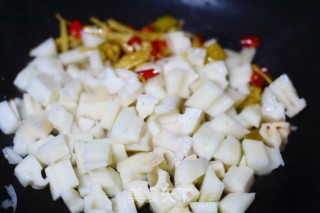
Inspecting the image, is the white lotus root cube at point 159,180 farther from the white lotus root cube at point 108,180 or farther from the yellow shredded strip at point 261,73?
the yellow shredded strip at point 261,73

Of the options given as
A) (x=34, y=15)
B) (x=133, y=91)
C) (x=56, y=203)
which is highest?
(x=34, y=15)

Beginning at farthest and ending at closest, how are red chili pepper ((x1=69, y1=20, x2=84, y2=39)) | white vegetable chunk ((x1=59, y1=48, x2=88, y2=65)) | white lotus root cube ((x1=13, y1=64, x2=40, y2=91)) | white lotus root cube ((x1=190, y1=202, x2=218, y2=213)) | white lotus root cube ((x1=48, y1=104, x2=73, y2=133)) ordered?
red chili pepper ((x1=69, y1=20, x2=84, y2=39))
white vegetable chunk ((x1=59, y1=48, x2=88, y2=65))
white lotus root cube ((x1=13, y1=64, x2=40, y2=91))
white lotus root cube ((x1=48, y1=104, x2=73, y2=133))
white lotus root cube ((x1=190, y1=202, x2=218, y2=213))

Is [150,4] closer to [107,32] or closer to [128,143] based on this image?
[107,32]

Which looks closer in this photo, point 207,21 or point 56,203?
point 56,203

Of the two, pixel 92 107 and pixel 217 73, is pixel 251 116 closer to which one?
pixel 217 73

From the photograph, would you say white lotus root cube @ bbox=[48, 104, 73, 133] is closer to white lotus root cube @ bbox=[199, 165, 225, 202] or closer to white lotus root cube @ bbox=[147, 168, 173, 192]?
white lotus root cube @ bbox=[147, 168, 173, 192]

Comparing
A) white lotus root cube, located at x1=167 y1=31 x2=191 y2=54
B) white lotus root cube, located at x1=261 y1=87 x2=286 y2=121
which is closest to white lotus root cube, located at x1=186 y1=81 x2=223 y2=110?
white lotus root cube, located at x1=261 y1=87 x2=286 y2=121

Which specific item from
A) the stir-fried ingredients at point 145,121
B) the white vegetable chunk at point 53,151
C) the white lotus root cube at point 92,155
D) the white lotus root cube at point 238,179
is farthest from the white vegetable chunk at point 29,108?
the white lotus root cube at point 238,179

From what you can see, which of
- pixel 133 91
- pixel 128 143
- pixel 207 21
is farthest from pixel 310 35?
pixel 128 143
